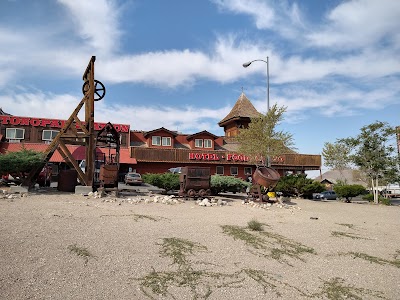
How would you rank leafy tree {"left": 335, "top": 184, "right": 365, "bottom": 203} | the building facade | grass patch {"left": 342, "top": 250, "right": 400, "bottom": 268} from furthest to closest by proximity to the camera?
the building facade
leafy tree {"left": 335, "top": 184, "right": 365, "bottom": 203}
grass patch {"left": 342, "top": 250, "right": 400, "bottom": 268}

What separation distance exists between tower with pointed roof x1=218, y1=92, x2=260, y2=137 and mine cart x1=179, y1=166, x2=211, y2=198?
3051 cm

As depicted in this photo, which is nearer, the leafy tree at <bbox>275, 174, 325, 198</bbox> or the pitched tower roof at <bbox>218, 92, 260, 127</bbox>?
the leafy tree at <bbox>275, 174, 325, 198</bbox>

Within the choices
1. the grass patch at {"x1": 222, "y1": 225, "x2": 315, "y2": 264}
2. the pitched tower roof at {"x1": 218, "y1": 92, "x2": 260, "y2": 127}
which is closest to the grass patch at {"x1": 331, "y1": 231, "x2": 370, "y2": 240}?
the grass patch at {"x1": 222, "y1": 225, "x2": 315, "y2": 264}

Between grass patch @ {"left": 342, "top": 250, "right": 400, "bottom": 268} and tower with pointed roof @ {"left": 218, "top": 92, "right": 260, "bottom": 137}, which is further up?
tower with pointed roof @ {"left": 218, "top": 92, "right": 260, "bottom": 137}

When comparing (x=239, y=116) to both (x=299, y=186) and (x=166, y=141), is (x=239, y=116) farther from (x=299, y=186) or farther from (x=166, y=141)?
(x=299, y=186)

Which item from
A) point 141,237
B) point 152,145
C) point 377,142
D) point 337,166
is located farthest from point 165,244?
point 337,166

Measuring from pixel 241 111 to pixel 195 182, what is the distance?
109ft

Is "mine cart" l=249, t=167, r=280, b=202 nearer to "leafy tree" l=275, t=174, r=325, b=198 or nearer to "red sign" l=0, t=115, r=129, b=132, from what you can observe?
"leafy tree" l=275, t=174, r=325, b=198

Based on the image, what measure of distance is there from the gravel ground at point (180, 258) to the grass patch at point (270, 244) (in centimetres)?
3

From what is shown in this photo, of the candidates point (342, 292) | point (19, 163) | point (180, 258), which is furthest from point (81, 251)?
point (19, 163)

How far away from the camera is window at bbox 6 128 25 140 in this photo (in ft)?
117

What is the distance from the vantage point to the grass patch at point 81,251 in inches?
223

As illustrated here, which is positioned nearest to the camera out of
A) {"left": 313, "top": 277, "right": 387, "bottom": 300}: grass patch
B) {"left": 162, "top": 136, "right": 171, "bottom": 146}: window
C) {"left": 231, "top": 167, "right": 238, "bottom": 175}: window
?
{"left": 313, "top": 277, "right": 387, "bottom": 300}: grass patch

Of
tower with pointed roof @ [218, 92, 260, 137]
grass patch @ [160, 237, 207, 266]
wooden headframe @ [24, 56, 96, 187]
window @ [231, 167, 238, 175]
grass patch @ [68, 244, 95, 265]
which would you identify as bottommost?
grass patch @ [160, 237, 207, 266]
